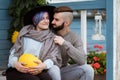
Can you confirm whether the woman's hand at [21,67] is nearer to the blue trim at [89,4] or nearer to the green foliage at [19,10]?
the blue trim at [89,4]

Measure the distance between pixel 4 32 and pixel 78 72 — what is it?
2.62 meters

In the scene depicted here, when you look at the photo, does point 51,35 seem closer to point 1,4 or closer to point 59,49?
point 59,49

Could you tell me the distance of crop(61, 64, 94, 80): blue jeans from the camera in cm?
348

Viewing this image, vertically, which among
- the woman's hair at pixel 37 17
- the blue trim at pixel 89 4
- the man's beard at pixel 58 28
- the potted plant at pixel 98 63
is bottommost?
the potted plant at pixel 98 63

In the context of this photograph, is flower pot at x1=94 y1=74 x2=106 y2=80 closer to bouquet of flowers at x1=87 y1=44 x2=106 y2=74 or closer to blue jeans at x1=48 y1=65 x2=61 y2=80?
bouquet of flowers at x1=87 y1=44 x2=106 y2=74

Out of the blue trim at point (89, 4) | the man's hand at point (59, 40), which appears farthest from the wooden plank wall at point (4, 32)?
the man's hand at point (59, 40)

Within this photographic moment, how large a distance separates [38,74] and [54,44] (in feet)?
1.04

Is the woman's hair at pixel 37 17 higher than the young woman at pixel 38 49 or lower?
higher

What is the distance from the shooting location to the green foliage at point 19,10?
5656 millimetres

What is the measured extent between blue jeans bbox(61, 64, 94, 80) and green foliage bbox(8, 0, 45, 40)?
2.15 meters

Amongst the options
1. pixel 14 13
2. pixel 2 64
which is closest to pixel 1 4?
pixel 14 13

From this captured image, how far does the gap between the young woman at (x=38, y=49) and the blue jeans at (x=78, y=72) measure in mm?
119

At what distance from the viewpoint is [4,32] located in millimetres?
5922

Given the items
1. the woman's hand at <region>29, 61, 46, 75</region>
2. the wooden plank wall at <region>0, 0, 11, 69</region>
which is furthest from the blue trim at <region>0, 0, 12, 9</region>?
the woman's hand at <region>29, 61, 46, 75</region>
